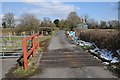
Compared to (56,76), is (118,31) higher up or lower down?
higher up

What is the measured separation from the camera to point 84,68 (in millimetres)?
9469

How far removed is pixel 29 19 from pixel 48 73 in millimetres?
45551

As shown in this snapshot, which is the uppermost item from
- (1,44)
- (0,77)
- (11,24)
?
(11,24)

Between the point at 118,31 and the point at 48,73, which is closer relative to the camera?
the point at 48,73

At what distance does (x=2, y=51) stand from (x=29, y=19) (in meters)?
40.1

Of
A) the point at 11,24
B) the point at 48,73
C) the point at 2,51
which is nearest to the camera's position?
the point at 48,73

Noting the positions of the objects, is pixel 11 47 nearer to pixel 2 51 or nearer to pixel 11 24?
pixel 2 51

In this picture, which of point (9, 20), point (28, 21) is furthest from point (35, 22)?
point (9, 20)

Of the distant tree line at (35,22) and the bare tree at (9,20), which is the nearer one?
the distant tree line at (35,22)

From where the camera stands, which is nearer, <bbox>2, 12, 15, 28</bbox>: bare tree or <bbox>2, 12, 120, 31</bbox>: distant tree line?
<bbox>2, 12, 120, 31</bbox>: distant tree line

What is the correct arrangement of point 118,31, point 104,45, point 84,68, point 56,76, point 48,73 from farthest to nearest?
point 104,45 < point 118,31 < point 84,68 < point 48,73 < point 56,76

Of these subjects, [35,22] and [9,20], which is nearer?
[35,22]

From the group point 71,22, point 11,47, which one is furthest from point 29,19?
point 11,47

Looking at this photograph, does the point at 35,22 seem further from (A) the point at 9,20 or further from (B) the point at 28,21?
(A) the point at 9,20
